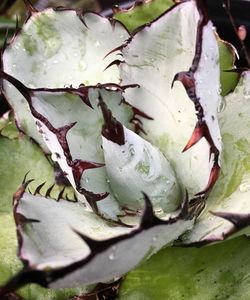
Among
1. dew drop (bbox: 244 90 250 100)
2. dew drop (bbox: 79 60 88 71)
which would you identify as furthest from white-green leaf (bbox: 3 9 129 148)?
dew drop (bbox: 244 90 250 100)

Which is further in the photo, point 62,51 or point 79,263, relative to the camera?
point 62,51

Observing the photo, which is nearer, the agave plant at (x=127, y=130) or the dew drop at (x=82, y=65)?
the agave plant at (x=127, y=130)

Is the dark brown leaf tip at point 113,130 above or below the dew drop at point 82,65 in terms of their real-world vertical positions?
above

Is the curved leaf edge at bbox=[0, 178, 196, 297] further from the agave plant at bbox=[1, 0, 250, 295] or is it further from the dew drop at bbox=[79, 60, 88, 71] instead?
the dew drop at bbox=[79, 60, 88, 71]

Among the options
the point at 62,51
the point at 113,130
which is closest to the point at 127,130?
the point at 113,130

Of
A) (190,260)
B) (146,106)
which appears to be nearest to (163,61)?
(146,106)

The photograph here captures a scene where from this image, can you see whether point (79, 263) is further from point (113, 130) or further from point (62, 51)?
point (62, 51)

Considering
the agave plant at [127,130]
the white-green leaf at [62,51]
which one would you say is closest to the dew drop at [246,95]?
the agave plant at [127,130]

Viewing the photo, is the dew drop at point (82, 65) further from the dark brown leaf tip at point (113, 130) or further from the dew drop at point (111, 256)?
the dew drop at point (111, 256)

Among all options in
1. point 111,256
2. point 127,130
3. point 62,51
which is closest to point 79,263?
point 111,256

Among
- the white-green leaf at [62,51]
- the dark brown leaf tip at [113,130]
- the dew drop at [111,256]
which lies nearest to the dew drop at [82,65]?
the white-green leaf at [62,51]
